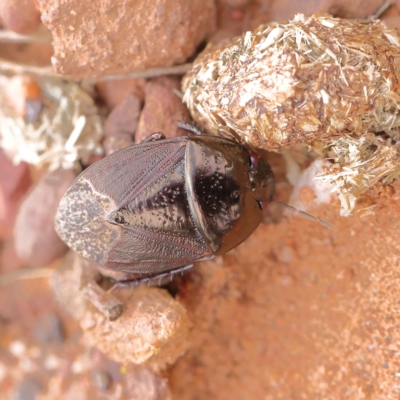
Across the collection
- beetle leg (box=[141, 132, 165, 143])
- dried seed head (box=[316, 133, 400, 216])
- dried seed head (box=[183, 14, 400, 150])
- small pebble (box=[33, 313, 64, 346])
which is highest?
dried seed head (box=[183, 14, 400, 150])

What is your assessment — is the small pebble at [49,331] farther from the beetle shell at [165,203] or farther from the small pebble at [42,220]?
the beetle shell at [165,203]

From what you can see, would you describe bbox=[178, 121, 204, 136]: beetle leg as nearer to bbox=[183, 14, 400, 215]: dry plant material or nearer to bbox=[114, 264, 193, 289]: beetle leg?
bbox=[183, 14, 400, 215]: dry plant material

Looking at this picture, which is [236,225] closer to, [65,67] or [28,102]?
[65,67]

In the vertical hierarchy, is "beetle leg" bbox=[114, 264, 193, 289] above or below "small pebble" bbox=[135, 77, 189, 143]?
below

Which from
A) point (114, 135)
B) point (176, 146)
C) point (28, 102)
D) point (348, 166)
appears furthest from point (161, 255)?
point (28, 102)

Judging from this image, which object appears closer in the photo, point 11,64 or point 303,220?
point 303,220

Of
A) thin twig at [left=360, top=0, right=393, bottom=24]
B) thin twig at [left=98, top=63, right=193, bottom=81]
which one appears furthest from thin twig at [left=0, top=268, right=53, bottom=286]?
thin twig at [left=360, top=0, right=393, bottom=24]

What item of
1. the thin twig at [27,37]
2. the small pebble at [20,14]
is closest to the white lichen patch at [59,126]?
the thin twig at [27,37]

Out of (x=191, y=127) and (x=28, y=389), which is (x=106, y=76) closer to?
(x=191, y=127)
